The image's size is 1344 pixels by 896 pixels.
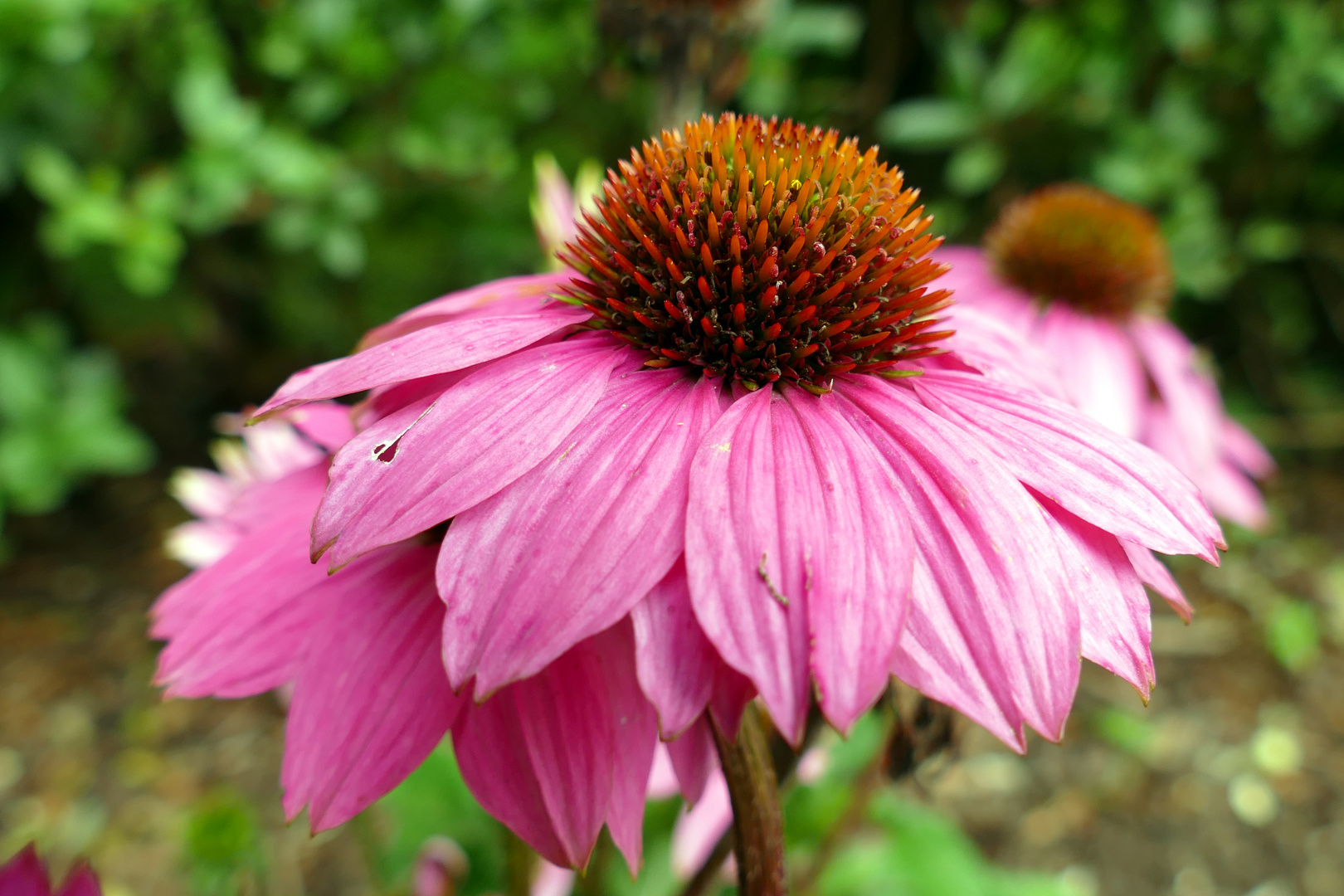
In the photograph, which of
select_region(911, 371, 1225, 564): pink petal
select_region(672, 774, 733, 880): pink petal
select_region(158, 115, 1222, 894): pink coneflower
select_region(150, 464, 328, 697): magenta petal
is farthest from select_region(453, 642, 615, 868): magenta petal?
select_region(672, 774, 733, 880): pink petal

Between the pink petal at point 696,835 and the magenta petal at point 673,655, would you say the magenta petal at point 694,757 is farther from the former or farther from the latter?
the pink petal at point 696,835

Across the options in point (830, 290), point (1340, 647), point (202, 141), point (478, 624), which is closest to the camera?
point (478, 624)

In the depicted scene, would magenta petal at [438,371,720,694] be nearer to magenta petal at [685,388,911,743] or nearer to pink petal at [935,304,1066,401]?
magenta petal at [685,388,911,743]

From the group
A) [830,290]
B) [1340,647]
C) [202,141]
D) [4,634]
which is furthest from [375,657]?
[1340,647]

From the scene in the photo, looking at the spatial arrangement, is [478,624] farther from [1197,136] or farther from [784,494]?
[1197,136]

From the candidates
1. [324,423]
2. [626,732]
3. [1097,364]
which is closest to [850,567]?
[626,732]


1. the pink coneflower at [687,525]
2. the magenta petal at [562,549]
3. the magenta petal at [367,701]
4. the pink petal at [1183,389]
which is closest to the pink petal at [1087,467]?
the pink coneflower at [687,525]

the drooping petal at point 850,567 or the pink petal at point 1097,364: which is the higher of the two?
the drooping petal at point 850,567
